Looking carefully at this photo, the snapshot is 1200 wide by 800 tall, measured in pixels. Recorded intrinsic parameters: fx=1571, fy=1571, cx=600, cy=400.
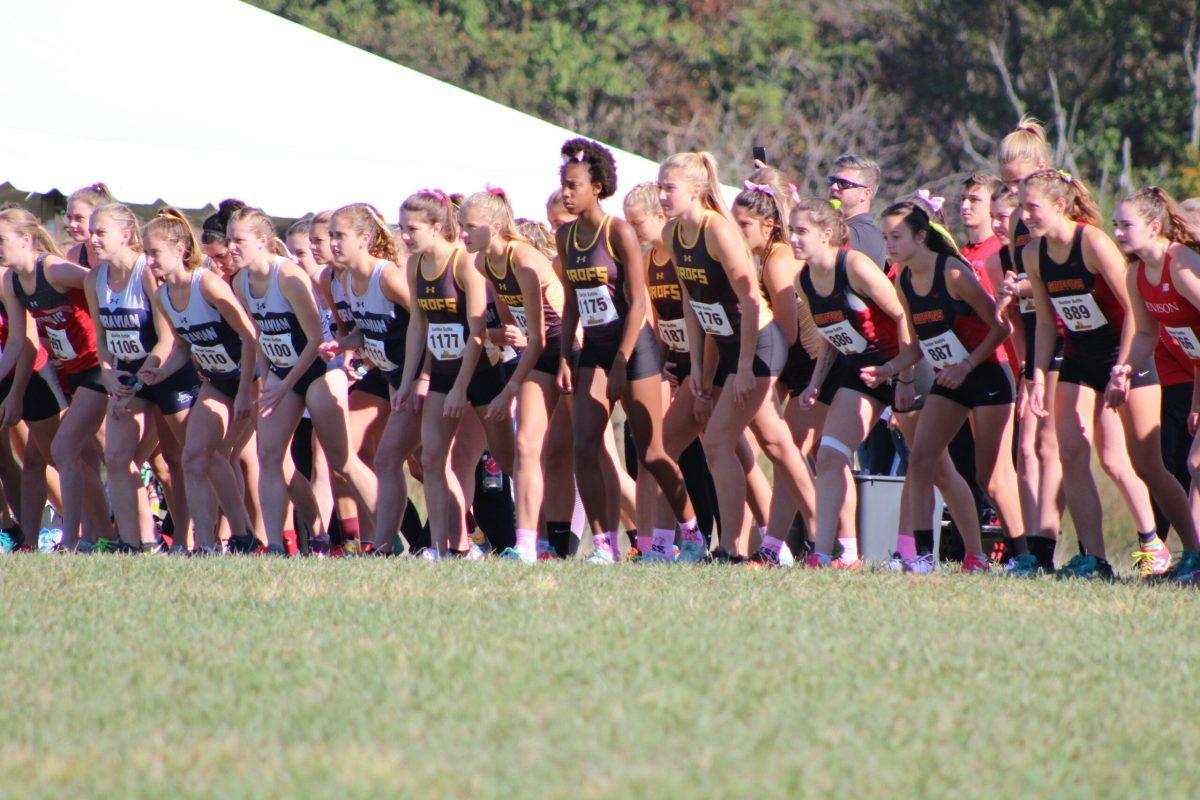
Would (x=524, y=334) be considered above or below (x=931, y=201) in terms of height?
below

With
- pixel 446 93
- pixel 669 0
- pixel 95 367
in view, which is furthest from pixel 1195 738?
pixel 669 0

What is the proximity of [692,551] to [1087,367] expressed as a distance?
2.29 m

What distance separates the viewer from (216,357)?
344 inches

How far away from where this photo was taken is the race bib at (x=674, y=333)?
330 inches

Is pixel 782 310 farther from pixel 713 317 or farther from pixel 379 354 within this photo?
pixel 379 354

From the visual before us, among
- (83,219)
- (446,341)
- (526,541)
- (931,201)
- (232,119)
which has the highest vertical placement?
(232,119)

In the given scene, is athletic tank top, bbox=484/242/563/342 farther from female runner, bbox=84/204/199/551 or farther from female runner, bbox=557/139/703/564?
female runner, bbox=84/204/199/551

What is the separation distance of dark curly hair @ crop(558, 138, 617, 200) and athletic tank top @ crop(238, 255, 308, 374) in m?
1.80

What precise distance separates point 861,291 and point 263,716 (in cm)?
425

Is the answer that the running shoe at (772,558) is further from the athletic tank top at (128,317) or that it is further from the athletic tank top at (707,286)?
the athletic tank top at (128,317)

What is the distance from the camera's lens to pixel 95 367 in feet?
30.0

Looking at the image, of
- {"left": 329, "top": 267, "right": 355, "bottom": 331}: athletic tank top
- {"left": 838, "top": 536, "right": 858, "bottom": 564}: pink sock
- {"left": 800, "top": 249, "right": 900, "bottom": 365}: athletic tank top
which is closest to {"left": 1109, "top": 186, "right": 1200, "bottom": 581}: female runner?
{"left": 800, "top": 249, "right": 900, "bottom": 365}: athletic tank top

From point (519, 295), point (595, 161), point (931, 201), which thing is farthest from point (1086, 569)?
point (519, 295)

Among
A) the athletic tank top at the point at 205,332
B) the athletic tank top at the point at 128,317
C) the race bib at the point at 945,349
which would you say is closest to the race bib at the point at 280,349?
the athletic tank top at the point at 205,332
